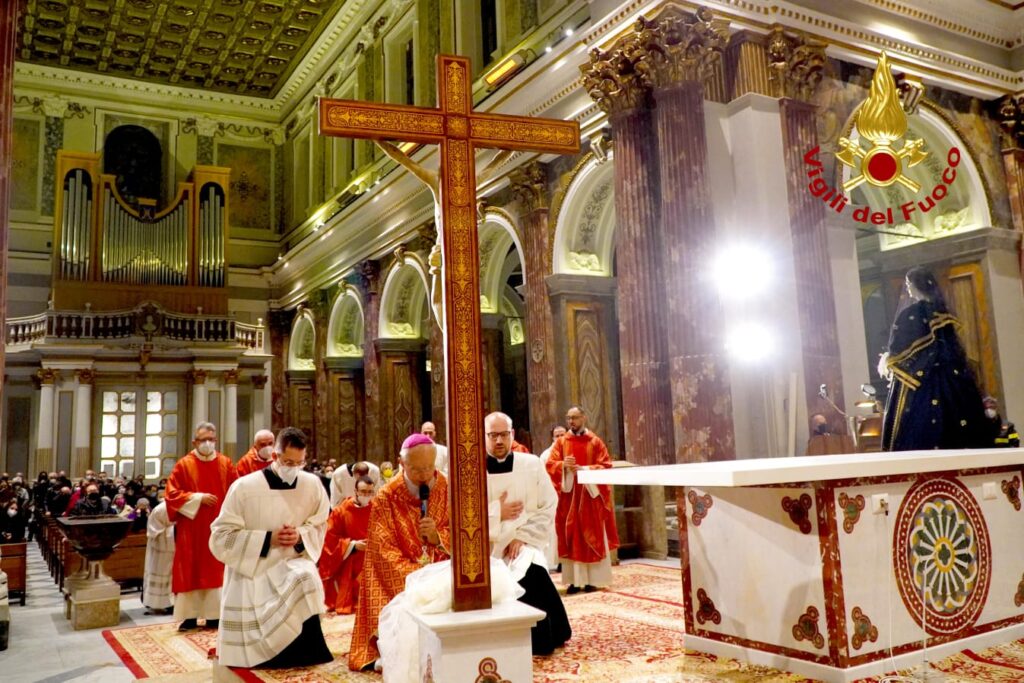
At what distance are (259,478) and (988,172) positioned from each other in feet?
31.6

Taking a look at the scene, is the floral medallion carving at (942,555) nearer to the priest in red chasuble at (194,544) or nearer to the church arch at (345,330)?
the priest in red chasuble at (194,544)

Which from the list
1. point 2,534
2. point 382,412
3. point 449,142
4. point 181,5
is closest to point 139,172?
point 181,5

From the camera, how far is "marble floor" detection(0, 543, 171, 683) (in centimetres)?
504

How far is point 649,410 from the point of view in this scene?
815 cm

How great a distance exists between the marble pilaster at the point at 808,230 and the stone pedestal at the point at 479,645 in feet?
18.2

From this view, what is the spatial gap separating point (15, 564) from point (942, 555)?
25.6 ft

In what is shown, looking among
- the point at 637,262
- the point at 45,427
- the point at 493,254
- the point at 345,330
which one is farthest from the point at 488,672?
the point at 45,427

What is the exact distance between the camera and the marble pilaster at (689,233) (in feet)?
25.2

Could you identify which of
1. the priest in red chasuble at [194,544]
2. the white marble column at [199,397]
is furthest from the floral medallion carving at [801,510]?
the white marble column at [199,397]

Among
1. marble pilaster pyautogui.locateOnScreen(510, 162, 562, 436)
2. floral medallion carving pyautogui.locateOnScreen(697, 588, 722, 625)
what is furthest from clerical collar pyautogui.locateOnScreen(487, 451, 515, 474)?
marble pilaster pyautogui.locateOnScreen(510, 162, 562, 436)

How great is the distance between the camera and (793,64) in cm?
846

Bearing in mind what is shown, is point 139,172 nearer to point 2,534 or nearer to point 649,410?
point 2,534

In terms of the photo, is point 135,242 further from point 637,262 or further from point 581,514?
point 581,514

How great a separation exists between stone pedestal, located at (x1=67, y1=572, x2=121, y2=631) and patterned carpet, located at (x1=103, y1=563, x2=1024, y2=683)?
375mm
